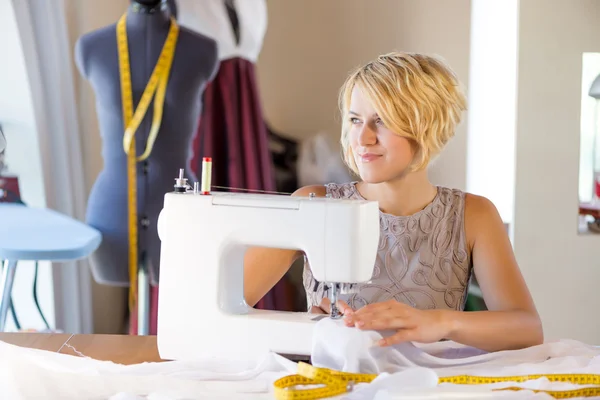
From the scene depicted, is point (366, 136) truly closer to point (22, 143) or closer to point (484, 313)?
point (484, 313)

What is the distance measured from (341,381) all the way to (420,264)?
2.12ft

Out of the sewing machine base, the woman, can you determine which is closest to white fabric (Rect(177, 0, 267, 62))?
the woman

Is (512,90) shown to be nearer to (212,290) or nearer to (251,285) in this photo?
(251,285)

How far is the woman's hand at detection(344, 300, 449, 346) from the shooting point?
1.29 meters

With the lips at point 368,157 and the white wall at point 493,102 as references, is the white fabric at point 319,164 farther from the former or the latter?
the lips at point 368,157

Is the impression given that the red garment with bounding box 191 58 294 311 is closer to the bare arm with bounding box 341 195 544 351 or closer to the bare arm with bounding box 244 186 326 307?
the bare arm with bounding box 244 186 326 307

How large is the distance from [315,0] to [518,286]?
220 cm

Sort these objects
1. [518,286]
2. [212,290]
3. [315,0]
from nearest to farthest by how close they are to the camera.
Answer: [212,290]
[518,286]
[315,0]

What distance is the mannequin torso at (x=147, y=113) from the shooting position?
273 centimetres

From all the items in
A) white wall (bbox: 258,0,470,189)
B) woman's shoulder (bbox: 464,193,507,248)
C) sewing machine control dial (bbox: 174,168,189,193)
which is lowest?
woman's shoulder (bbox: 464,193,507,248)

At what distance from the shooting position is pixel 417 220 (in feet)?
5.85

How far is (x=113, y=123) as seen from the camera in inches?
109

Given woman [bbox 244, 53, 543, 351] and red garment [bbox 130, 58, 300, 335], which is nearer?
woman [bbox 244, 53, 543, 351]

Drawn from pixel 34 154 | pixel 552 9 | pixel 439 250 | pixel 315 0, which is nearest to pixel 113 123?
pixel 34 154
